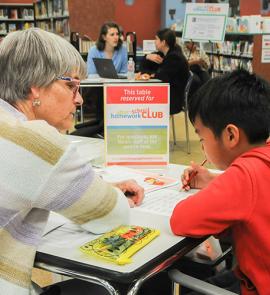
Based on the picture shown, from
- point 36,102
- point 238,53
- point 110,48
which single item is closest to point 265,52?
point 238,53

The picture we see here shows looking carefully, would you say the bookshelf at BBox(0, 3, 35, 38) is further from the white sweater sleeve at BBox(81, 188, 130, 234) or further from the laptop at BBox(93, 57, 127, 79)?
the white sweater sleeve at BBox(81, 188, 130, 234)

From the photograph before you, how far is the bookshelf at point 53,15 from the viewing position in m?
9.44

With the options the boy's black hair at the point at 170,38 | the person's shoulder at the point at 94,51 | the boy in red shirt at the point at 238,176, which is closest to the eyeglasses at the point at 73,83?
the boy in red shirt at the point at 238,176

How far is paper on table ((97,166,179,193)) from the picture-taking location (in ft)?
5.93

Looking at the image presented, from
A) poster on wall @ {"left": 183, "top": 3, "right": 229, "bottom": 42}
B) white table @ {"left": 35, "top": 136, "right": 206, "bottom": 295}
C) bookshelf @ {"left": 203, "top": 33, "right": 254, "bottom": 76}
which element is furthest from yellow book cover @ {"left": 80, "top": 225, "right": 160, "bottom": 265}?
bookshelf @ {"left": 203, "top": 33, "right": 254, "bottom": 76}

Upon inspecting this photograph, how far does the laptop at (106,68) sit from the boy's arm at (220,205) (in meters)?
4.37

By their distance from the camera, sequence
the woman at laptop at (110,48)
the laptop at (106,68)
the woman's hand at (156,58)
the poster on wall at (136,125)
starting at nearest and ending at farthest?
the poster on wall at (136,125)
the laptop at (106,68)
the woman's hand at (156,58)
the woman at laptop at (110,48)

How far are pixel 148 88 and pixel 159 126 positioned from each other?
0.58ft

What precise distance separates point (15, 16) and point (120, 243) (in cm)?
849

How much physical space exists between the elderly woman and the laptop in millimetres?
4068

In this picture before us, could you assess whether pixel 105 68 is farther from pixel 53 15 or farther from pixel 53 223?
pixel 53 15

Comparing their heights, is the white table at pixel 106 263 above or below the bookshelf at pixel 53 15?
below

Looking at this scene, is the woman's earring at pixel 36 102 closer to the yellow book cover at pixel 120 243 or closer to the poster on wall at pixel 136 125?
the yellow book cover at pixel 120 243

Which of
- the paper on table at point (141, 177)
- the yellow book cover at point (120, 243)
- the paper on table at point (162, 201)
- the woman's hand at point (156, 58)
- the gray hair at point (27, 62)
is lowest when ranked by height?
the paper on table at point (141, 177)
